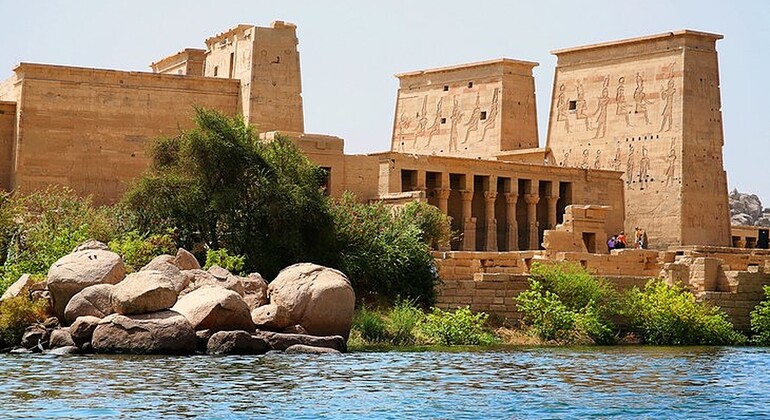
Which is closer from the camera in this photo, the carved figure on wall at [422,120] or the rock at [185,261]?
the rock at [185,261]

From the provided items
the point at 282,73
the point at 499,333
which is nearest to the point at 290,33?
the point at 282,73

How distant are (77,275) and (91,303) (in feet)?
2.79

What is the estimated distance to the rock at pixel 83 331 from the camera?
22594 millimetres

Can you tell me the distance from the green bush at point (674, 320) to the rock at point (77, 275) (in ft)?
33.5

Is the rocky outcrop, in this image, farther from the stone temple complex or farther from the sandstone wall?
the sandstone wall

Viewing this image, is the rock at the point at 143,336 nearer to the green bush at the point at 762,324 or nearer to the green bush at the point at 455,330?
the green bush at the point at 455,330

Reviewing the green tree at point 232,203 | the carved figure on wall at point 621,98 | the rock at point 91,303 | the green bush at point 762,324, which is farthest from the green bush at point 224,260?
the carved figure on wall at point 621,98

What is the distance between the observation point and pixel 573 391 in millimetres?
18922

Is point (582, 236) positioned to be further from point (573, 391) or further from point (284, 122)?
point (573, 391)

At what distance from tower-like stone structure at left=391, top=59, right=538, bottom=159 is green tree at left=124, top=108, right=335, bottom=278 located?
22416mm

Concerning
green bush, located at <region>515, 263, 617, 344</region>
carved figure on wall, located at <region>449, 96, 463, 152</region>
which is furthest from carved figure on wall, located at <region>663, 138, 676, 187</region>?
green bush, located at <region>515, 263, 617, 344</region>

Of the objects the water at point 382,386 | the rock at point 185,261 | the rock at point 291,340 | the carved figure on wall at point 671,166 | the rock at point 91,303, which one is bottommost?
the water at point 382,386

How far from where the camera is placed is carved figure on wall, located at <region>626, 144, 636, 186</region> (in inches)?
1949

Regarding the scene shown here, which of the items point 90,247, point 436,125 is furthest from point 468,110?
point 90,247
